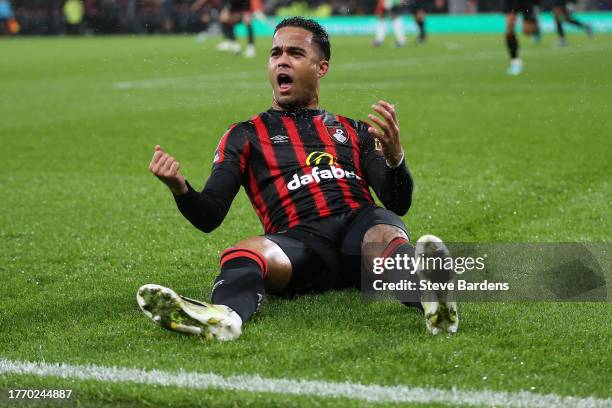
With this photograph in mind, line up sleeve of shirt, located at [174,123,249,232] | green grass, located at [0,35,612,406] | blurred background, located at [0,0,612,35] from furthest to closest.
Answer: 1. blurred background, located at [0,0,612,35]
2. sleeve of shirt, located at [174,123,249,232]
3. green grass, located at [0,35,612,406]

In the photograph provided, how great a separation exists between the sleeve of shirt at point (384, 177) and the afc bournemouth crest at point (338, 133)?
0.24 ft

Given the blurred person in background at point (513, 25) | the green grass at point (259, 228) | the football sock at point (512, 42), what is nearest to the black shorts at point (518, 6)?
the blurred person in background at point (513, 25)

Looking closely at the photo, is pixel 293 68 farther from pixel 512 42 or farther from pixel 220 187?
pixel 512 42

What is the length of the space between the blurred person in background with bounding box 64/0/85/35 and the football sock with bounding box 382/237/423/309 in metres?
34.2

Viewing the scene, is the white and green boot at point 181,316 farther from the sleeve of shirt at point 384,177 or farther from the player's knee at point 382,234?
the sleeve of shirt at point 384,177

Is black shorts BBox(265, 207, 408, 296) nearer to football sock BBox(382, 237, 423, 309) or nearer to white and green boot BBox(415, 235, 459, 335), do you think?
football sock BBox(382, 237, 423, 309)

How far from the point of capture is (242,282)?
3793 millimetres

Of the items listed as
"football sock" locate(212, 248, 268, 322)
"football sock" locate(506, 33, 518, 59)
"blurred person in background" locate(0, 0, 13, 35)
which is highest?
"football sock" locate(212, 248, 268, 322)

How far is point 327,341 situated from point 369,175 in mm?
1073

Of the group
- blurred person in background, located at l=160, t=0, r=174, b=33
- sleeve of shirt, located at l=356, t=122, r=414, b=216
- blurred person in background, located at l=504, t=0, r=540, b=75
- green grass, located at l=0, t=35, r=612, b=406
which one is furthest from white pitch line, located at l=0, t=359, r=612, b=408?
blurred person in background, located at l=160, t=0, r=174, b=33

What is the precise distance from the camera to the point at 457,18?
31062 millimetres

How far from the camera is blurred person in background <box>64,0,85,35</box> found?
36594 mm

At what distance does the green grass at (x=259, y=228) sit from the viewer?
10.8 feet

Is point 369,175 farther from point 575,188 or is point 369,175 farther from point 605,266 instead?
point 575,188
